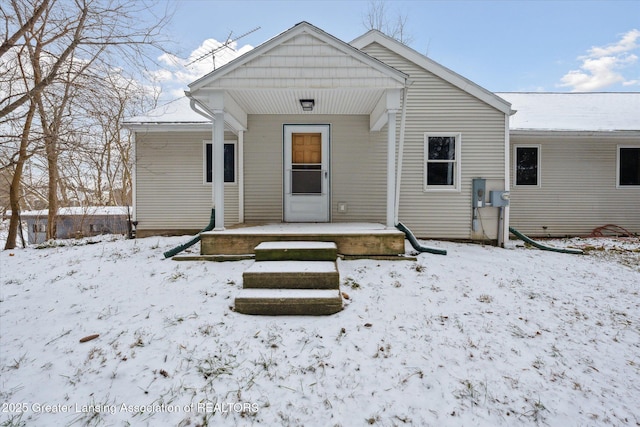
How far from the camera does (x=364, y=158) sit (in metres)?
7.09

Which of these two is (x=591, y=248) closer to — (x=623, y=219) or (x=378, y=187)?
(x=623, y=219)

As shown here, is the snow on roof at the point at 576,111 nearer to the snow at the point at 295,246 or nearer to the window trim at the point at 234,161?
the snow at the point at 295,246

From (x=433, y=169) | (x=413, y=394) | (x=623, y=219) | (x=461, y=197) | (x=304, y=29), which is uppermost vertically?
(x=304, y=29)

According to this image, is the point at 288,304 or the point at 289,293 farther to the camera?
the point at 289,293

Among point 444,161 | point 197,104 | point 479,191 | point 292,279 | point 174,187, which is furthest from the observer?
point 174,187

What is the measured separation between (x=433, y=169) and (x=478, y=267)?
3051mm

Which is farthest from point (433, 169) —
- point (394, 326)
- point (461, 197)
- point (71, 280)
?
point (71, 280)

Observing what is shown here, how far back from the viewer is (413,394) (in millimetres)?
2148

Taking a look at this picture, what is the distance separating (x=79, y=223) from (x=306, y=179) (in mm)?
11770

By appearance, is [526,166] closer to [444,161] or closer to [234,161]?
[444,161]

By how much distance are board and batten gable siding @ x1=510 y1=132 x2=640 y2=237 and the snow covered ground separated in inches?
185

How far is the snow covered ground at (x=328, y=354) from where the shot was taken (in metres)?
2.00

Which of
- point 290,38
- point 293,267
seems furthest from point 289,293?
point 290,38

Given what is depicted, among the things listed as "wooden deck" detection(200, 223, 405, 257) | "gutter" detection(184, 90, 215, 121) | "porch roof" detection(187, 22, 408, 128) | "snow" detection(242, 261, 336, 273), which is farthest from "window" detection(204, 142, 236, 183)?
"snow" detection(242, 261, 336, 273)
